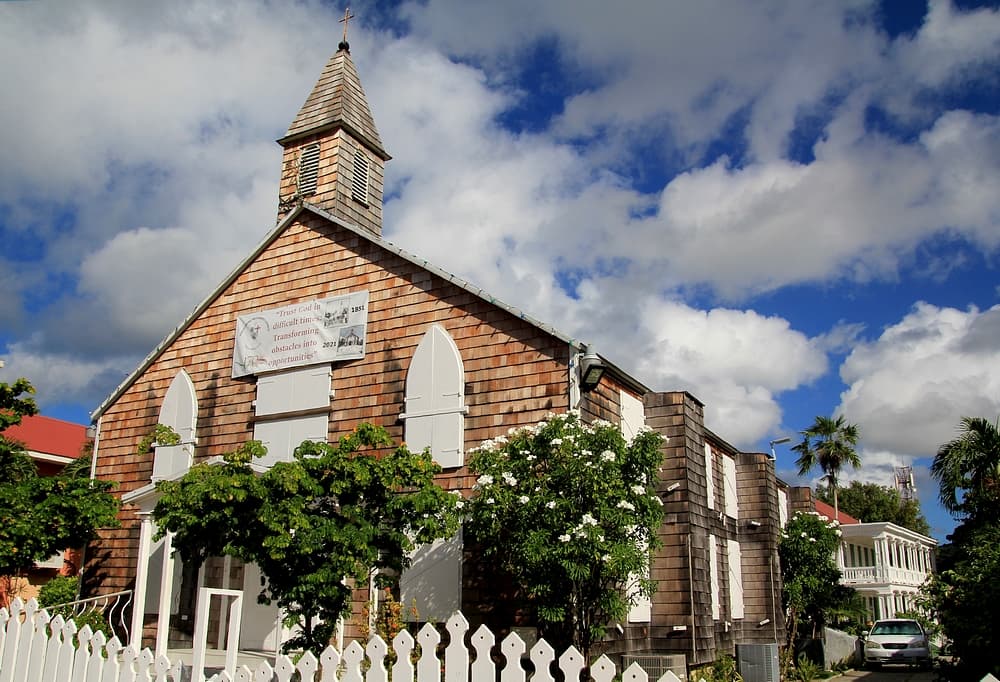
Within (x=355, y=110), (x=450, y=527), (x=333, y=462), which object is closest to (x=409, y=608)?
(x=450, y=527)

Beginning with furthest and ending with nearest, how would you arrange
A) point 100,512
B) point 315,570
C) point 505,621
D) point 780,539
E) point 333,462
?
Result: point 780,539 < point 100,512 < point 505,621 < point 333,462 < point 315,570

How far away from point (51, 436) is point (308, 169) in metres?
17.5

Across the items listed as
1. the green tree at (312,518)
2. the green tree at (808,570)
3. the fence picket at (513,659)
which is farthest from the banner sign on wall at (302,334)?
the green tree at (808,570)

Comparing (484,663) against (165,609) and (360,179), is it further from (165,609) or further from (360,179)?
(360,179)

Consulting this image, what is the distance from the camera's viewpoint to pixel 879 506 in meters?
65.1

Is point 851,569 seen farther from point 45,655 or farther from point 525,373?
point 45,655

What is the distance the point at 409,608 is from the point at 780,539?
13036 mm

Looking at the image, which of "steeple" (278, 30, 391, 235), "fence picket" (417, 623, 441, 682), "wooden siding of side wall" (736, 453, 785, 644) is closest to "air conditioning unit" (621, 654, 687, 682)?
"wooden siding of side wall" (736, 453, 785, 644)

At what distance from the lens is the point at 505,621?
1320 cm

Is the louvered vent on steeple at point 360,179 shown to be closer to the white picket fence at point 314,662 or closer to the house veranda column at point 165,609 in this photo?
the house veranda column at point 165,609

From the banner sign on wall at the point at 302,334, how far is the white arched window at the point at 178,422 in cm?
141

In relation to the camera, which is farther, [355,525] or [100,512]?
[100,512]

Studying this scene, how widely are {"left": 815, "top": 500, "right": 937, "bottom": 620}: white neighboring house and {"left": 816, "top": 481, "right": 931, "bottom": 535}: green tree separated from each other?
720 inches

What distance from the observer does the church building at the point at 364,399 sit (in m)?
14.4
